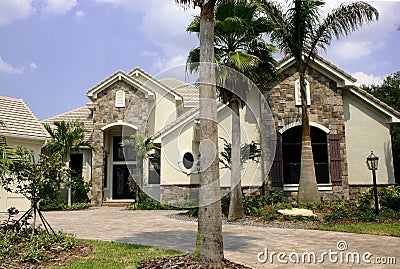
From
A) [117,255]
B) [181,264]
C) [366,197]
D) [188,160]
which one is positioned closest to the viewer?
[181,264]

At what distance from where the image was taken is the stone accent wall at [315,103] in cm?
1508

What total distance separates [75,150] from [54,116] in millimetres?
5239

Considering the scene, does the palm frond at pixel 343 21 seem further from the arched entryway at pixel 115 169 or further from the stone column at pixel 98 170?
the stone column at pixel 98 170

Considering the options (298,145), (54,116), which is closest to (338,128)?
(298,145)

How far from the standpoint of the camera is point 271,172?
47.5 ft

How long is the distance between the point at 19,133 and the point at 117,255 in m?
10.7

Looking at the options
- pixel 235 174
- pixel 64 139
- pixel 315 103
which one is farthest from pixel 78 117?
pixel 315 103

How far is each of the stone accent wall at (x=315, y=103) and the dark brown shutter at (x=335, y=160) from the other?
24 cm

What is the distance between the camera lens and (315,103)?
599 inches

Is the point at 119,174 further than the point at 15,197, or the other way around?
the point at 119,174

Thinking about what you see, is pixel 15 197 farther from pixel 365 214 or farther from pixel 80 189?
pixel 365 214

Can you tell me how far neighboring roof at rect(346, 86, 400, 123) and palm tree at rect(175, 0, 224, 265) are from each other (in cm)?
1142

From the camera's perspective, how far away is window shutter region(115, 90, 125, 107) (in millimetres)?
18375

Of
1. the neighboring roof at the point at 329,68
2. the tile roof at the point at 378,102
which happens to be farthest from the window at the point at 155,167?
the tile roof at the point at 378,102
